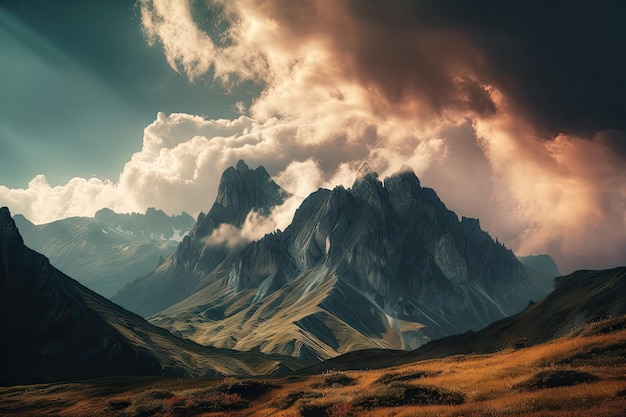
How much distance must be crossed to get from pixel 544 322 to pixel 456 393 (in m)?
95.1

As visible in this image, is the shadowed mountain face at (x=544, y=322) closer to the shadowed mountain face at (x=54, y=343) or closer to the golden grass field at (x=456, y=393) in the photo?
the golden grass field at (x=456, y=393)

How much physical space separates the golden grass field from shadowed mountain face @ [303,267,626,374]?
2306 inches

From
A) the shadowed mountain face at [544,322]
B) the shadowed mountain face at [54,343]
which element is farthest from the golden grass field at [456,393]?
the shadowed mountain face at [54,343]

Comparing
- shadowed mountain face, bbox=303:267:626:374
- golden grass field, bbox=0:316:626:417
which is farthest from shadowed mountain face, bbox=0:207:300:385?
golden grass field, bbox=0:316:626:417

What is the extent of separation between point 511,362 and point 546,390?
16.5 meters

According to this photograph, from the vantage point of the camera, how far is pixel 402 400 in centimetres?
3559

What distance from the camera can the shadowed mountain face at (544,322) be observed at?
344 ft

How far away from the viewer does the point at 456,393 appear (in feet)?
113

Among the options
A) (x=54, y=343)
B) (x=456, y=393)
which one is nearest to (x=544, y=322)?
(x=456, y=393)

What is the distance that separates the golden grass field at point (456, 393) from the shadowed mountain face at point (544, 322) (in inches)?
2306

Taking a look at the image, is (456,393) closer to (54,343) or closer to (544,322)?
(544,322)

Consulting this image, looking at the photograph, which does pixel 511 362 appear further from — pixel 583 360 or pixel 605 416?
pixel 605 416

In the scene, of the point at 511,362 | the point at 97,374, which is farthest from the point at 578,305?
the point at 97,374

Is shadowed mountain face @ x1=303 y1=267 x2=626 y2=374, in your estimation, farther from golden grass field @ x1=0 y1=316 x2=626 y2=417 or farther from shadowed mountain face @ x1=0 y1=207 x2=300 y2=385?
shadowed mountain face @ x1=0 y1=207 x2=300 y2=385
